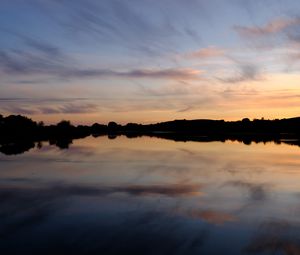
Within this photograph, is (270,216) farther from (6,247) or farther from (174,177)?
(174,177)

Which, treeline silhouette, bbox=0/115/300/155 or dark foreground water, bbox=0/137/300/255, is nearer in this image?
dark foreground water, bbox=0/137/300/255

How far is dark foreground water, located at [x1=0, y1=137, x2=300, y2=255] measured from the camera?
9.52 metres

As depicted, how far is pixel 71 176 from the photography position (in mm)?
21344

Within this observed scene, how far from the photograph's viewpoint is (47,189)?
56.6 feet

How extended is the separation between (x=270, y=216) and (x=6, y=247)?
769cm

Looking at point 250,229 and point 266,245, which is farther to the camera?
point 250,229

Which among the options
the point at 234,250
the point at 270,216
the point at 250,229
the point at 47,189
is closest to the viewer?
the point at 234,250

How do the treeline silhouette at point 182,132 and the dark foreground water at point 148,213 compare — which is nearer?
the dark foreground water at point 148,213

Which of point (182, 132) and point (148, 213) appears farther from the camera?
point (182, 132)

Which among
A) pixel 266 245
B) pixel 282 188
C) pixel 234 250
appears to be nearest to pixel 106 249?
pixel 234 250

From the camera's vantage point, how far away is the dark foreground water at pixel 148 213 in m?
9.52

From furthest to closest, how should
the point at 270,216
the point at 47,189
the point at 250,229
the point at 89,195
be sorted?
1. the point at 47,189
2. the point at 89,195
3. the point at 270,216
4. the point at 250,229

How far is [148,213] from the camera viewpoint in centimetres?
1287

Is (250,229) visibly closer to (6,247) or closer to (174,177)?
(6,247)
